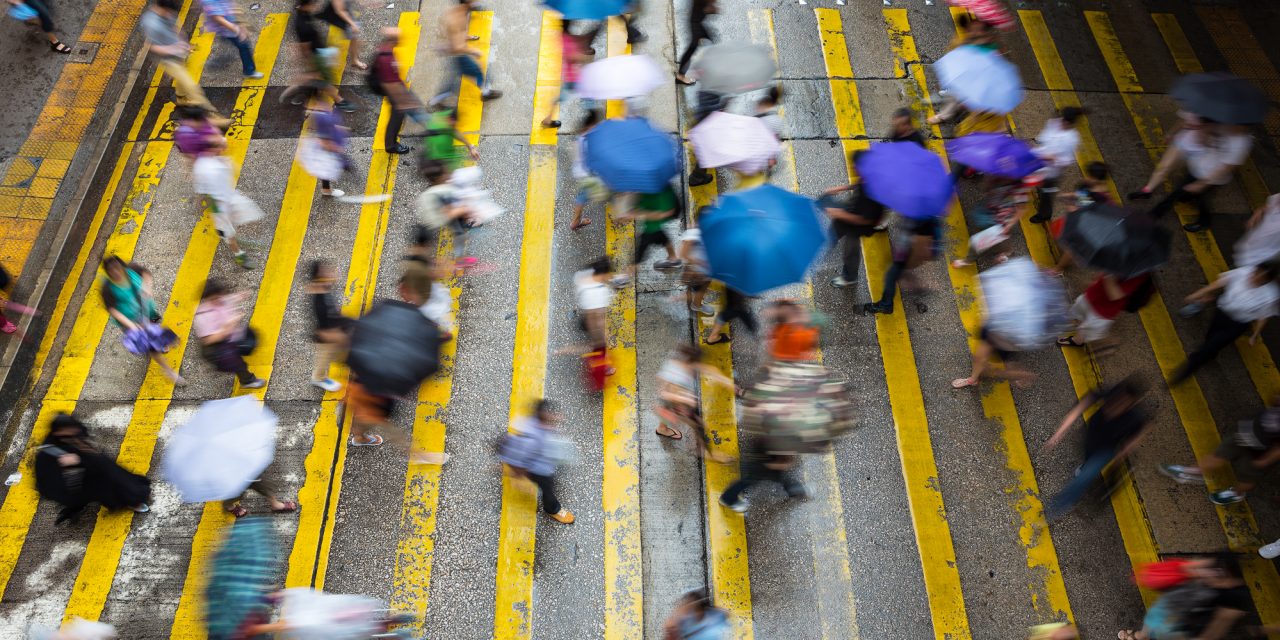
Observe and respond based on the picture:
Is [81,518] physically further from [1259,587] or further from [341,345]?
[1259,587]

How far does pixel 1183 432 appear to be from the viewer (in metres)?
7.50

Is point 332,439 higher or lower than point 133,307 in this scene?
lower

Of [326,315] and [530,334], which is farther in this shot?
[530,334]

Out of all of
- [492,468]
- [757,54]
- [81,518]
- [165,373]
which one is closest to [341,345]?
[492,468]

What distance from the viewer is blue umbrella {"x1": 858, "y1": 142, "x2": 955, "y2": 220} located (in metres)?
7.00

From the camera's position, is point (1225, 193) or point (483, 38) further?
point (483, 38)

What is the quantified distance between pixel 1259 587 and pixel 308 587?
834 centimetres

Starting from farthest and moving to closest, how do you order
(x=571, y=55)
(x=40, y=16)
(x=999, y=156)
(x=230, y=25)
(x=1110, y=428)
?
(x=40, y=16)
(x=230, y=25)
(x=571, y=55)
(x=999, y=156)
(x=1110, y=428)

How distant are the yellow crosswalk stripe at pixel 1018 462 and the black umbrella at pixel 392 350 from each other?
5480 millimetres

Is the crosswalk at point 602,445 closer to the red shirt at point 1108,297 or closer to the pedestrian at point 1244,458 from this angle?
the pedestrian at point 1244,458

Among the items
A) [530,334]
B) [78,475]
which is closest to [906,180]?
→ [530,334]

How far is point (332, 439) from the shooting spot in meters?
7.46

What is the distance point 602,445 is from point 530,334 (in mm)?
1525

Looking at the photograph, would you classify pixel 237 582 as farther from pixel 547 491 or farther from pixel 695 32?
pixel 695 32
